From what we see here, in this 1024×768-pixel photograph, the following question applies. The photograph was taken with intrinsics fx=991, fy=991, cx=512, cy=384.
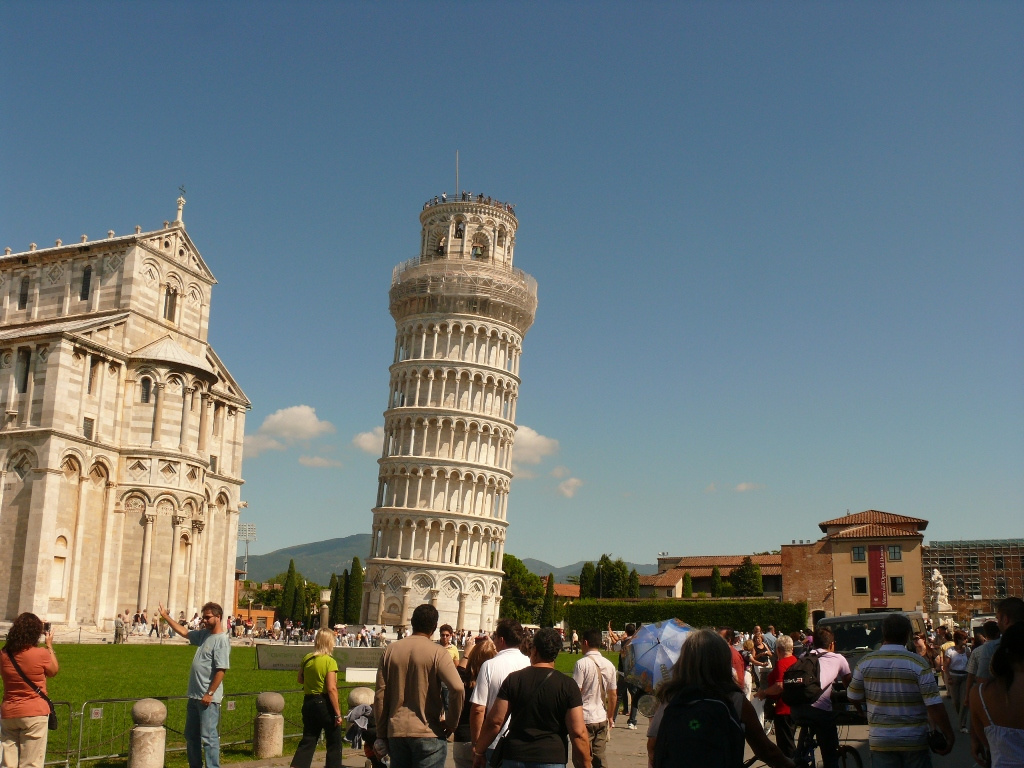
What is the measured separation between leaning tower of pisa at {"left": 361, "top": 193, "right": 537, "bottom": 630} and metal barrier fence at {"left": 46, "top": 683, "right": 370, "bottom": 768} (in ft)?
153

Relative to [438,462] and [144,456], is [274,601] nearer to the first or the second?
[438,462]

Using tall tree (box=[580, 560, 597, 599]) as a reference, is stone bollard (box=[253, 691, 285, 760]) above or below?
below

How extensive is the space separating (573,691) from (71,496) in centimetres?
3708

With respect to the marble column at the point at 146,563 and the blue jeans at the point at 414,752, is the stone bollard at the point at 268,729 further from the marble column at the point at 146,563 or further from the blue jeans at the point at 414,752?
the marble column at the point at 146,563

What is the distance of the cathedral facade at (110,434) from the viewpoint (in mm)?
38250

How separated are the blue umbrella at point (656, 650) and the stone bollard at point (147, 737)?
19.5ft

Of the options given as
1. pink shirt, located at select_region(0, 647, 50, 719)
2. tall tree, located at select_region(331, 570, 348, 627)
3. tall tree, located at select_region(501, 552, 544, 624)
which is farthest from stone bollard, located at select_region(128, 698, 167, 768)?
tall tree, located at select_region(501, 552, 544, 624)

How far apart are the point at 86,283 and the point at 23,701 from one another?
39321 mm

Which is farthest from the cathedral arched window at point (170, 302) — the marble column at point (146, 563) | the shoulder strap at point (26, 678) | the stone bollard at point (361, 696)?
the shoulder strap at point (26, 678)

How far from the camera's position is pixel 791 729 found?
10.9 meters

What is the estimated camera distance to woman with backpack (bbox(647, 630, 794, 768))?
498 cm

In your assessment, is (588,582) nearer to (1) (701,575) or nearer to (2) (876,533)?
(1) (701,575)

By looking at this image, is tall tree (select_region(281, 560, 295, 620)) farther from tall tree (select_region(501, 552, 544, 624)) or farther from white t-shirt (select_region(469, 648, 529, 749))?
white t-shirt (select_region(469, 648, 529, 749))

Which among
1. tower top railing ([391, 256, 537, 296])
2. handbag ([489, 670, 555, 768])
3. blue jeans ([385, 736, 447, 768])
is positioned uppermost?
tower top railing ([391, 256, 537, 296])
